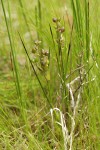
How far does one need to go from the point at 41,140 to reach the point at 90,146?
0.19 m

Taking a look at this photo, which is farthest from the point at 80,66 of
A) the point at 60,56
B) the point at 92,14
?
the point at 92,14

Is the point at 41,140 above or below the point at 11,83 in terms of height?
below

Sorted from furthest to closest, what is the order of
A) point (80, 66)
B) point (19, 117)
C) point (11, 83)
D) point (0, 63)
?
point (0, 63) < point (11, 83) < point (19, 117) < point (80, 66)

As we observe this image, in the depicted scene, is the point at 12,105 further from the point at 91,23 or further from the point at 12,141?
the point at 91,23

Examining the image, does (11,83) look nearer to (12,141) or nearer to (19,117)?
(19,117)

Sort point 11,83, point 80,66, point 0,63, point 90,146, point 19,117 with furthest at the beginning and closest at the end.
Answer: point 0,63, point 11,83, point 19,117, point 80,66, point 90,146

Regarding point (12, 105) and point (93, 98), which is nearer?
point (93, 98)

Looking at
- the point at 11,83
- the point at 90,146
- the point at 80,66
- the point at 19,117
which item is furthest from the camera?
the point at 11,83

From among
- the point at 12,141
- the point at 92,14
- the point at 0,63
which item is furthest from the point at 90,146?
the point at 0,63

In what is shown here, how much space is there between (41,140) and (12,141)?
4.3 inches

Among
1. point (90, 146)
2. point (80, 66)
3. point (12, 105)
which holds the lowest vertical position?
point (90, 146)

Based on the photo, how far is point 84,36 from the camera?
54.1 inches

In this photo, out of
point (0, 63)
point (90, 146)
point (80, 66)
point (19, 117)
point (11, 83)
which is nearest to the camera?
point (90, 146)

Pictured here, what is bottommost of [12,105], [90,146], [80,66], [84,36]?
[90,146]
